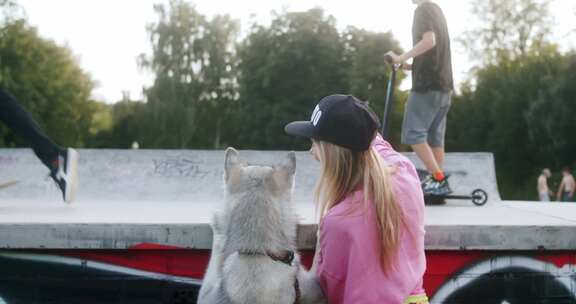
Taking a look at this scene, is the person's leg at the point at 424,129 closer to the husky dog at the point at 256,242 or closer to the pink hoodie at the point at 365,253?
the pink hoodie at the point at 365,253

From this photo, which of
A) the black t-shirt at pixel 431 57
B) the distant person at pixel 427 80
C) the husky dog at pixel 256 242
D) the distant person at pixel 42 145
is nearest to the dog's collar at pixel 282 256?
the husky dog at pixel 256 242

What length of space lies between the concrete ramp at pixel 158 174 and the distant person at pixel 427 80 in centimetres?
188

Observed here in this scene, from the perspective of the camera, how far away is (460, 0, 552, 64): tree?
4916 centimetres

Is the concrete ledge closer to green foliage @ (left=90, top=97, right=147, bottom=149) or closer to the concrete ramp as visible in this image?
the concrete ramp

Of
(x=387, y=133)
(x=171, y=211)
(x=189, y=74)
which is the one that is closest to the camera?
(x=171, y=211)

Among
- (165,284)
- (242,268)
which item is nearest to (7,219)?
(165,284)

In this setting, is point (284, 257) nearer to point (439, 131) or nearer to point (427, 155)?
point (427, 155)

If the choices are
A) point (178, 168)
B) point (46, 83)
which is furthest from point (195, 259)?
point (46, 83)

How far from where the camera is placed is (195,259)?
4012 mm

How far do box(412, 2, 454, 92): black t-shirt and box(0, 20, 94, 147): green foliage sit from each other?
3555cm

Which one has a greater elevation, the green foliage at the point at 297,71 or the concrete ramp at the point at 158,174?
the green foliage at the point at 297,71

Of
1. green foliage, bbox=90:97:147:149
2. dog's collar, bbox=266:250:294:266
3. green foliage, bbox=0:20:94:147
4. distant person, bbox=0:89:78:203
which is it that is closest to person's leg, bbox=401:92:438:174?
Answer: distant person, bbox=0:89:78:203

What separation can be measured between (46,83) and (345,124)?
1868 inches

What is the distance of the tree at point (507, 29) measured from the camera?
1935 inches
